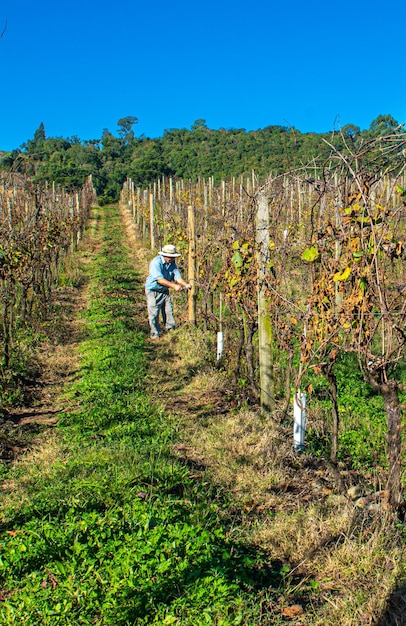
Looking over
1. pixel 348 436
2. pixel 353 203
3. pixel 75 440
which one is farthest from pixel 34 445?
pixel 353 203

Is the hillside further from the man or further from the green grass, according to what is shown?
the man

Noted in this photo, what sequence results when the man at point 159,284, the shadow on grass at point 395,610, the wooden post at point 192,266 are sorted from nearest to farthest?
the shadow on grass at point 395,610
the man at point 159,284
the wooden post at point 192,266

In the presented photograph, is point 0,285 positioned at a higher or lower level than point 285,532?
higher

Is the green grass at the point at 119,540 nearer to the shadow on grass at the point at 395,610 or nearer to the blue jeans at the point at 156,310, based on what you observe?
the shadow on grass at the point at 395,610

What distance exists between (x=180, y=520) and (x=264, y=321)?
2463 mm

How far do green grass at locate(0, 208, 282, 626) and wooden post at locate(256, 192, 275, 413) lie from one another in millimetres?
959

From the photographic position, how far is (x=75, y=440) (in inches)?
175

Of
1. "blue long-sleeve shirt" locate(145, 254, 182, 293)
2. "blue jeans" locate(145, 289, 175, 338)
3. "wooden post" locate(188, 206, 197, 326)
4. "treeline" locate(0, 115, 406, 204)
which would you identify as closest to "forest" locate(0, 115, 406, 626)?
"blue jeans" locate(145, 289, 175, 338)

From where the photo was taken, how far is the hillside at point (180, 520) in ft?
8.20

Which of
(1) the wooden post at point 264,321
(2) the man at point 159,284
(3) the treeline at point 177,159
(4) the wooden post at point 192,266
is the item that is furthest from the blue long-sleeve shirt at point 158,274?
(3) the treeline at point 177,159

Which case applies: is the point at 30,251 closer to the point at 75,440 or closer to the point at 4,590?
the point at 75,440

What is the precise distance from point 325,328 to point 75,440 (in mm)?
2121

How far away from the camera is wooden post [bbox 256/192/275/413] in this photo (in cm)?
516

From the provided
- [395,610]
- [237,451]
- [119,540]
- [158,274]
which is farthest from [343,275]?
[158,274]
